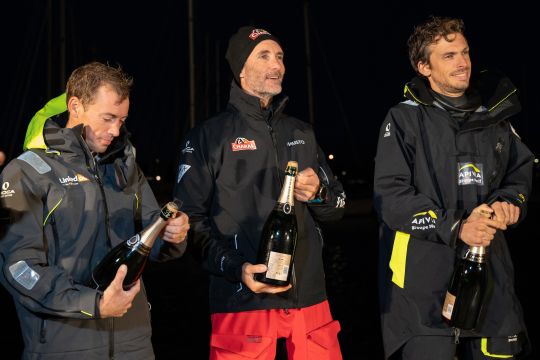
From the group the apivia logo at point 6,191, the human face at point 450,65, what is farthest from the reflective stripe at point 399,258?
the apivia logo at point 6,191

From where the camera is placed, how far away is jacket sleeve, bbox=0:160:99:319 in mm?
3213

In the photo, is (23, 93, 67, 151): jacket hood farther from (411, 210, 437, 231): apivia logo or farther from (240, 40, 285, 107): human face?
(411, 210, 437, 231): apivia logo

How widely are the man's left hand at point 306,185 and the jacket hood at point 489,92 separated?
32.8 inches

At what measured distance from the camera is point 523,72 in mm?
48562

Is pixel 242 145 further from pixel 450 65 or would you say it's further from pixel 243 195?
pixel 450 65

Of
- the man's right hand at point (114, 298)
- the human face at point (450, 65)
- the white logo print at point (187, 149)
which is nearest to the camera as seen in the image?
the man's right hand at point (114, 298)

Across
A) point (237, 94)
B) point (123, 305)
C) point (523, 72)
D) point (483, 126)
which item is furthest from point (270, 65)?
point (523, 72)

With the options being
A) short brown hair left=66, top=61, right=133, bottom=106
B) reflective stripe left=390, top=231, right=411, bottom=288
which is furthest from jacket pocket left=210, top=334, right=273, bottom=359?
short brown hair left=66, top=61, right=133, bottom=106

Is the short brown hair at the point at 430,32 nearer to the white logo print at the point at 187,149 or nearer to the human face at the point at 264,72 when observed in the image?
the human face at the point at 264,72

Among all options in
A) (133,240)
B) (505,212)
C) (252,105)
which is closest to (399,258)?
(505,212)

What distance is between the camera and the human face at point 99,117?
3605 millimetres

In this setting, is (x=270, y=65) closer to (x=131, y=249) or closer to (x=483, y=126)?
(x=483, y=126)

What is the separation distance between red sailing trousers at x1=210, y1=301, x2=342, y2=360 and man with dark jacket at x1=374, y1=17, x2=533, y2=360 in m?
0.39

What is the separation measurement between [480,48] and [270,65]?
4838 centimetres
